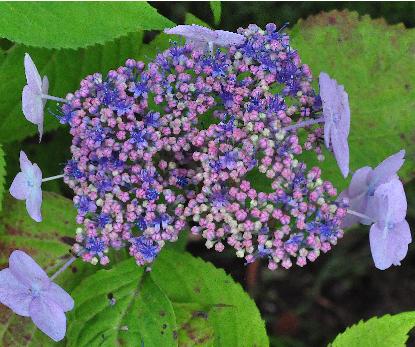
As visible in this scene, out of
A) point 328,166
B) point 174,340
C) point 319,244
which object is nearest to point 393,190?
point 319,244

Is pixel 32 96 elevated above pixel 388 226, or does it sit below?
above

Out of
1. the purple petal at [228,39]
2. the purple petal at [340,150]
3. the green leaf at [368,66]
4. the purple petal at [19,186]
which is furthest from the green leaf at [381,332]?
the purple petal at [19,186]

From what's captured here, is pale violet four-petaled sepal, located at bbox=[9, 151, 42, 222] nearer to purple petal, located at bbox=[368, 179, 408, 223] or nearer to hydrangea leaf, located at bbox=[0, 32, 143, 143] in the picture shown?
hydrangea leaf, located at bbox=[0, 32, 143, 143]

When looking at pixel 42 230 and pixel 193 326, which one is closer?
pixel 193 326

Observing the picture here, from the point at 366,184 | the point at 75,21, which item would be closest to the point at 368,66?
the point at 366,184

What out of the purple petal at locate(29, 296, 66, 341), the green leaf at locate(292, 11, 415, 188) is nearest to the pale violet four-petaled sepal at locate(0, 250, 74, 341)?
the purple petal at locate(29, 296, 66, 341)

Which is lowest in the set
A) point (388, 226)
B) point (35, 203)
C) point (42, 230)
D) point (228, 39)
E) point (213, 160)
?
point (42, 230)

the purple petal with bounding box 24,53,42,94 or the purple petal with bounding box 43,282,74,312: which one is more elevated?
the purple petal with bounding box 24,53,42,94

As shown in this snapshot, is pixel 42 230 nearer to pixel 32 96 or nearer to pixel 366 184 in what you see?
pixel 32 96
